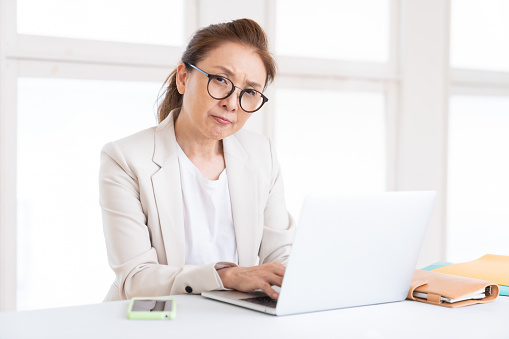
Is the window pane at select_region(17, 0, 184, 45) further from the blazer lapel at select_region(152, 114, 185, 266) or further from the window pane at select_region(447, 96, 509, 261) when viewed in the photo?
the window pane at select_region(447, 96, 509, 261)

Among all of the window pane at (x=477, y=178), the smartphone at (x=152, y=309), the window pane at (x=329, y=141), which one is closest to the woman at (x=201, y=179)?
the smartphone at (x=152, y=309)

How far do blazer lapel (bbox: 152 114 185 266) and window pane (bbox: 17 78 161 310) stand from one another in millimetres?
1154

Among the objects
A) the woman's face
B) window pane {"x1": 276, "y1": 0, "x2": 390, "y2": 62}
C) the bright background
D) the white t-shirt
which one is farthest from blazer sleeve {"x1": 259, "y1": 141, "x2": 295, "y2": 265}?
window pane {"x1": 276, "y1": 0, "x2": 390, "y2": 62}

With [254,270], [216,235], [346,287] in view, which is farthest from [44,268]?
[346,287]

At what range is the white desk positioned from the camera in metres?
1.14

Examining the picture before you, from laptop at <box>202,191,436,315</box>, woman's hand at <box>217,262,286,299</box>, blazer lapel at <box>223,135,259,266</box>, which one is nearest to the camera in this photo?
laptop at <box>202,191,436,315</box>

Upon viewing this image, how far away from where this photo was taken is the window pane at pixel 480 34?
397 centimetres

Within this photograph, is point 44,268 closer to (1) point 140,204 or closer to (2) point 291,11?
(1) point 140,204

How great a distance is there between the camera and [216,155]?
7.11 feet

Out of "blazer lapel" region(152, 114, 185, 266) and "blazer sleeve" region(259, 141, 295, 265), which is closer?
"blazer lapel" region(152, 114, 185, 266)

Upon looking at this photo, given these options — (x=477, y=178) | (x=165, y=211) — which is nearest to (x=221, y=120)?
(x=165, y=211)

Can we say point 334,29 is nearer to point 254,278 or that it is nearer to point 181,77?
point 181,77

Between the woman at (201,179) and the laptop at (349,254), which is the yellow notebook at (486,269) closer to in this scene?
the laptop at (349,254)

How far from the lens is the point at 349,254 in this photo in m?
1.34
